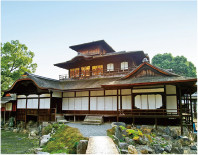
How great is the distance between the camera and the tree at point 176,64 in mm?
42281

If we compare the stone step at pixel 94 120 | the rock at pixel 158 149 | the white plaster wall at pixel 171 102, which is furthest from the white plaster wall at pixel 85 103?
the rock at pixel 158 149

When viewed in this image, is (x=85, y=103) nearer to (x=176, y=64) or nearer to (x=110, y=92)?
(x=110, y=92)

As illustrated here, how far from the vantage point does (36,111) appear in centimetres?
2019

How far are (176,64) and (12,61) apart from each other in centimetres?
3853

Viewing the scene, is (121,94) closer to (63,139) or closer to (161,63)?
(63,139)

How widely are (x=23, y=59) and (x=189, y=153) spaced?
982 inches

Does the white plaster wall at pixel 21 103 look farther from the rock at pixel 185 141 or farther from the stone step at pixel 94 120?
the rock at pixel 185 141

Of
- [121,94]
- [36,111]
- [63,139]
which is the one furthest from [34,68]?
[63,139]

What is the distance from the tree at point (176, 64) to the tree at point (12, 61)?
34.8m

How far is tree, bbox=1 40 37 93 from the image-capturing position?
964 inches

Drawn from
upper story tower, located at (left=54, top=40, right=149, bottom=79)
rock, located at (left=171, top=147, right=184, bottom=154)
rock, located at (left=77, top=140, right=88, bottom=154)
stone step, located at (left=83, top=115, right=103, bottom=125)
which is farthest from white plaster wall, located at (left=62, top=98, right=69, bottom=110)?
rock, located at (left=171, top=147, right=184, bottom=154)

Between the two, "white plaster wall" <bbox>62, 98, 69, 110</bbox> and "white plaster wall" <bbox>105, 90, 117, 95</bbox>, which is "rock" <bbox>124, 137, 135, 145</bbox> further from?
"white plaster wall" <bbox>62, 98, 69, 110</bbox>

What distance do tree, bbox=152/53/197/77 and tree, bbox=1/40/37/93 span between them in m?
34.8

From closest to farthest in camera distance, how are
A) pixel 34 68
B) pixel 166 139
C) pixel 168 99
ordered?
pixel 166 139, pixel 168 99, pixel 34 68
